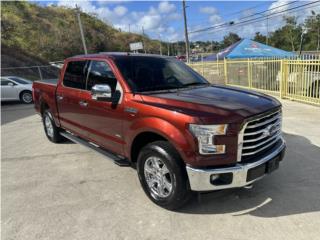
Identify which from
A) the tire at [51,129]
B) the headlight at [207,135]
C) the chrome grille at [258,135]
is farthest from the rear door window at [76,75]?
the chrome grille at [258,135]

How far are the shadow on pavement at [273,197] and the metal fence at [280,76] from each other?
5.68 m

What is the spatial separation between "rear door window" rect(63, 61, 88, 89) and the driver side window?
0.70 feet

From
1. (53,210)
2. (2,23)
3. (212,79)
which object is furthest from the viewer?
(2,23)

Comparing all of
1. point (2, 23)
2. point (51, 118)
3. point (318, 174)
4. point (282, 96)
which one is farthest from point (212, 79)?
point (2, 23)

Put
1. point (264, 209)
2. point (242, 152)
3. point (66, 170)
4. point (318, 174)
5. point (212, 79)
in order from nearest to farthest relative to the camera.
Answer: point (242, 152), point (264, 209), point (318, 174), point (66, 170), point (212, 79)

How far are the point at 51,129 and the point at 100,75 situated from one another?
2901 millimetres

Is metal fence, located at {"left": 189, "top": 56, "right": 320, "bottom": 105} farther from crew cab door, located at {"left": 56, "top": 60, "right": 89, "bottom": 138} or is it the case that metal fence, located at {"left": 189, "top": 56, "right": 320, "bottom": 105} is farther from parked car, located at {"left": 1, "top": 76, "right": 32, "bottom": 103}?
parked car, located at {"left": 1, "top": 76, "right": 32, "bottom": 103}

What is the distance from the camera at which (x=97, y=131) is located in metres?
4.85

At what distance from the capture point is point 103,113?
4.49m

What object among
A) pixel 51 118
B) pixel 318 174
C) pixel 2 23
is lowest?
pixel 318 174

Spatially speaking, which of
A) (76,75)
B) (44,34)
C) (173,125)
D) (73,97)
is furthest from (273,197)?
(44,34)

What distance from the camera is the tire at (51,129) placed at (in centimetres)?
675

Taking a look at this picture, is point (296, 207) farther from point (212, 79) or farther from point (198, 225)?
point (212, 79)

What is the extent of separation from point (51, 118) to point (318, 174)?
525 cm
